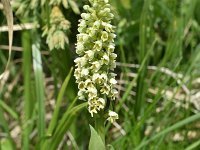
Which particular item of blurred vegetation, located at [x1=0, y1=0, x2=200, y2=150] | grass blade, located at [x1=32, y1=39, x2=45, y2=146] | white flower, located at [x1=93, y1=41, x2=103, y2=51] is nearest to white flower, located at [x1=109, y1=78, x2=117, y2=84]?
white flower, located at [x1=93, y1=41, x2=103, y2=51]

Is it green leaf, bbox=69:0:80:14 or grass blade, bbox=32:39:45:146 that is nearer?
grass blade, bbox=32:39:45:146

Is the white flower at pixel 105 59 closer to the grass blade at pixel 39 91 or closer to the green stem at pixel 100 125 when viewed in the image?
the green stem at pixel 100 125

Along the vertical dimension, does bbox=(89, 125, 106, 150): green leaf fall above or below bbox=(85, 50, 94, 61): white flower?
below

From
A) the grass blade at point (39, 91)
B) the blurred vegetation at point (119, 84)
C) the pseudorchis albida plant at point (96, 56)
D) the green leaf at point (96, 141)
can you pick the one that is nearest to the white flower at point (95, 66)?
the pseudorchis albida plant at point (96, 56)

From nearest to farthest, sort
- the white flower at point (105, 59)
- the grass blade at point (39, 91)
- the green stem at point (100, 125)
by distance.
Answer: the white flower at point (105, 59) → the green stem at point (100, 125) → the grass blade at point (39, 91)

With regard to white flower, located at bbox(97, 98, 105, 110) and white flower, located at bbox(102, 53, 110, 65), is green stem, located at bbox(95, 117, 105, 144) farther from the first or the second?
white flower, located at bbox(102, 53, 110, 65)

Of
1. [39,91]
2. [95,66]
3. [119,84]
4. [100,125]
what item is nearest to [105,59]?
[95,66]
